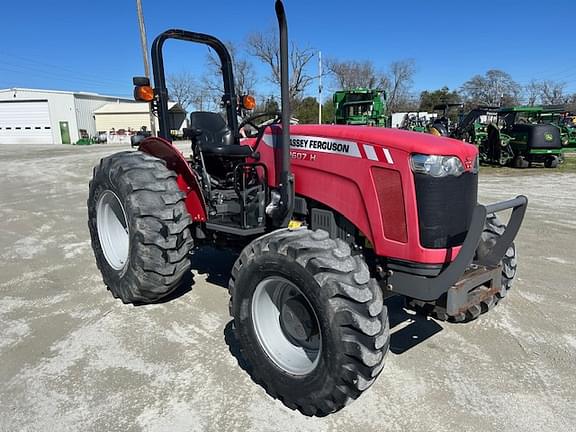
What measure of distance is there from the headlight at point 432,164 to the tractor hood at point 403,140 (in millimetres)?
26

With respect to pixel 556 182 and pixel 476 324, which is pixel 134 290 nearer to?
pixel 476 324

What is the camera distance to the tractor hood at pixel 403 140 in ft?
7.43

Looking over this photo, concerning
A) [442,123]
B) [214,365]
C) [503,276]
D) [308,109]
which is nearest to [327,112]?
[308,109]

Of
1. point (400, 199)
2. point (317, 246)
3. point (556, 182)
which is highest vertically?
point (400, 199)

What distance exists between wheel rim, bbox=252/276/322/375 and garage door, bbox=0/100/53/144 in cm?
4590

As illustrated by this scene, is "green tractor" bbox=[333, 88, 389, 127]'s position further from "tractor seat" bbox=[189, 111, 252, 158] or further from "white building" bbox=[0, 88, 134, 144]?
"white building" bbox=[0, 88, 134, 144]

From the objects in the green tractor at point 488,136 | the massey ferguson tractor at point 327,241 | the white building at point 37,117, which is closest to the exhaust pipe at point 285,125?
the massey ferguson tractor at point 327,241

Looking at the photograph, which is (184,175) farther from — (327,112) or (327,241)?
(327,112)

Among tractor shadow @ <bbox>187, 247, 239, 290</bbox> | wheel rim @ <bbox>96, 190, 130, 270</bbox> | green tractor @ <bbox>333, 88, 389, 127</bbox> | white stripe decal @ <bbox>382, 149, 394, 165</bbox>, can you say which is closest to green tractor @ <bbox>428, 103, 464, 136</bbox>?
green tractor @ <bbox>333, 88, 389, 127</bbox>

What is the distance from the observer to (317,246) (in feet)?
7.25

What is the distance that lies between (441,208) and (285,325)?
1.10 m

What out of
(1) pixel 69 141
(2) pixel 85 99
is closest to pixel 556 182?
(1) pixel 69 141

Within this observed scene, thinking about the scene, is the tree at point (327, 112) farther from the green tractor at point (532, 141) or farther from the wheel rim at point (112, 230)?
the wheel rim at point (112, 230)

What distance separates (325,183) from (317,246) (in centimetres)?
65
